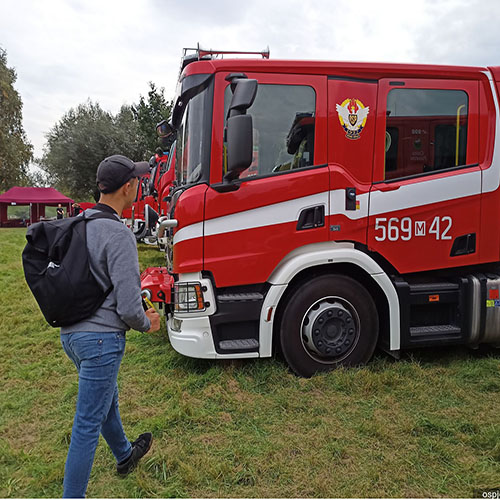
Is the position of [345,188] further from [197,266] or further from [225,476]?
[225,476]

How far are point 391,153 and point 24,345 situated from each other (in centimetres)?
491

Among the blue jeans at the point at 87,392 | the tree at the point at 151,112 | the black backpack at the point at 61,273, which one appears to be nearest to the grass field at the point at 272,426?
the blue jeans at the point at 87,392

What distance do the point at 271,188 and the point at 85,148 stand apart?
32283 millimetres

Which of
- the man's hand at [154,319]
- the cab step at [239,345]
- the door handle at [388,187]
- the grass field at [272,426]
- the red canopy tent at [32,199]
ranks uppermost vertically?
A: the red canopy tent at [32,199]

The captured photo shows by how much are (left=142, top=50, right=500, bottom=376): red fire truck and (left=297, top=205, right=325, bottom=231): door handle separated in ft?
0.04

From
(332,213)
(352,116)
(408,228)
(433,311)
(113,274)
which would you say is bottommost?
(433,311)

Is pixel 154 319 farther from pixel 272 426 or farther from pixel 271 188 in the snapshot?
pixel 271 188

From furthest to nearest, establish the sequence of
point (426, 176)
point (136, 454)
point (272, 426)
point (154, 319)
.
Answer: point (426, 176)
point (272, 426)
point (136, 454)
point (154, 319)

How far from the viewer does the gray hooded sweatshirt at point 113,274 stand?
7.80 feet

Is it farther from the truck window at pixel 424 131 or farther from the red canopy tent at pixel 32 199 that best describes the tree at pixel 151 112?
the truck window at pixel 424 131

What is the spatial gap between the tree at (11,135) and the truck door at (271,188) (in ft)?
109

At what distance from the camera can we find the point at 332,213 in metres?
4.36

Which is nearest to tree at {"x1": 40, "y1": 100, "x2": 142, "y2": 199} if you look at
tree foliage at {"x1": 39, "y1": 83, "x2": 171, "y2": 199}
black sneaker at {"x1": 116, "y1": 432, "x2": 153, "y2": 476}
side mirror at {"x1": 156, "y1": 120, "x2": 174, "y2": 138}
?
tree foliage at {"x1": 39, "y1": 83, "x2": 171, "y2": 199}

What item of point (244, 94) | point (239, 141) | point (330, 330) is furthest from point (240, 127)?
point (330, 330)
